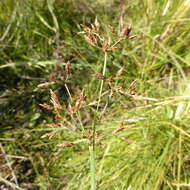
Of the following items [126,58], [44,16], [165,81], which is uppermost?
[44,16]

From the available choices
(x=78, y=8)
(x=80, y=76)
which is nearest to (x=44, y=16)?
(x=78, y=8)

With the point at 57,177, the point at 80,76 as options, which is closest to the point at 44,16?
the point at 80,76

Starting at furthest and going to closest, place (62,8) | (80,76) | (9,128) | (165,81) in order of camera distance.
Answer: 1. (62,8)
2. (165,81)
3. (80,76)
4. (9,128)

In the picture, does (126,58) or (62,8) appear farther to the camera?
(62,8)

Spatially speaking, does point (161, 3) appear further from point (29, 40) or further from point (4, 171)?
point (4, 171)

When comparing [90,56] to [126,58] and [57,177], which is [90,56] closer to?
[126,58]

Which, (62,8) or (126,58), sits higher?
(62,8)

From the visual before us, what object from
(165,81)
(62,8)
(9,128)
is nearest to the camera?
(9,128)
